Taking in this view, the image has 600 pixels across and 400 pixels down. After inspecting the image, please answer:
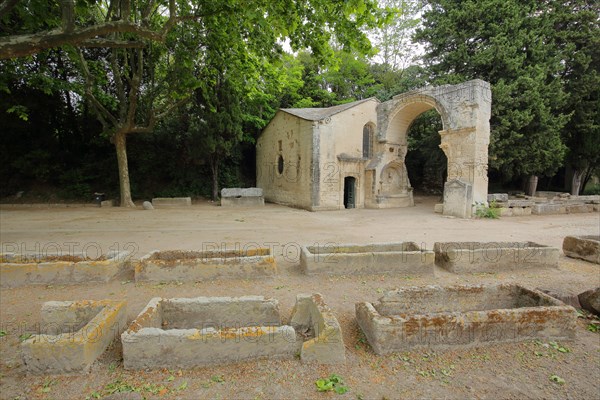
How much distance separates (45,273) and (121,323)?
8.31ft

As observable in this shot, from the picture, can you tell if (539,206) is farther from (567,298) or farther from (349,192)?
(567,298)

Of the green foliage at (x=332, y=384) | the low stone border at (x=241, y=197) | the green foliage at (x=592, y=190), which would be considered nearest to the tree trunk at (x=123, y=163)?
the low stone border at (x=241, y=197)

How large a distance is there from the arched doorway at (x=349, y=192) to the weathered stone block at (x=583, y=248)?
1066 centimetres

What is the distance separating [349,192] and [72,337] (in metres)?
15.6

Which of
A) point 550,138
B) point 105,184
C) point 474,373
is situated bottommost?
point 474,373

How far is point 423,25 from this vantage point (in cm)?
1730

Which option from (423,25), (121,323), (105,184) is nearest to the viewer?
(121,323)

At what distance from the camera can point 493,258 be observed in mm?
5656

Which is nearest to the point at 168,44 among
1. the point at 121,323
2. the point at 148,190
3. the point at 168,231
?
the point at 168,231

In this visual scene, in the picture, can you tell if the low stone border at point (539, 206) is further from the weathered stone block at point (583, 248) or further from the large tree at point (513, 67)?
the weathered stone block at point (583, 248)

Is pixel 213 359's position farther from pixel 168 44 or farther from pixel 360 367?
pixel 168 44

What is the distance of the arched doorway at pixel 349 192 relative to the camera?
1698 cm

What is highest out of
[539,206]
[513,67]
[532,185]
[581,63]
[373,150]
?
[581,63]

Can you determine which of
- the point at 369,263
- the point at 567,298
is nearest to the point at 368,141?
the point at 369,263
